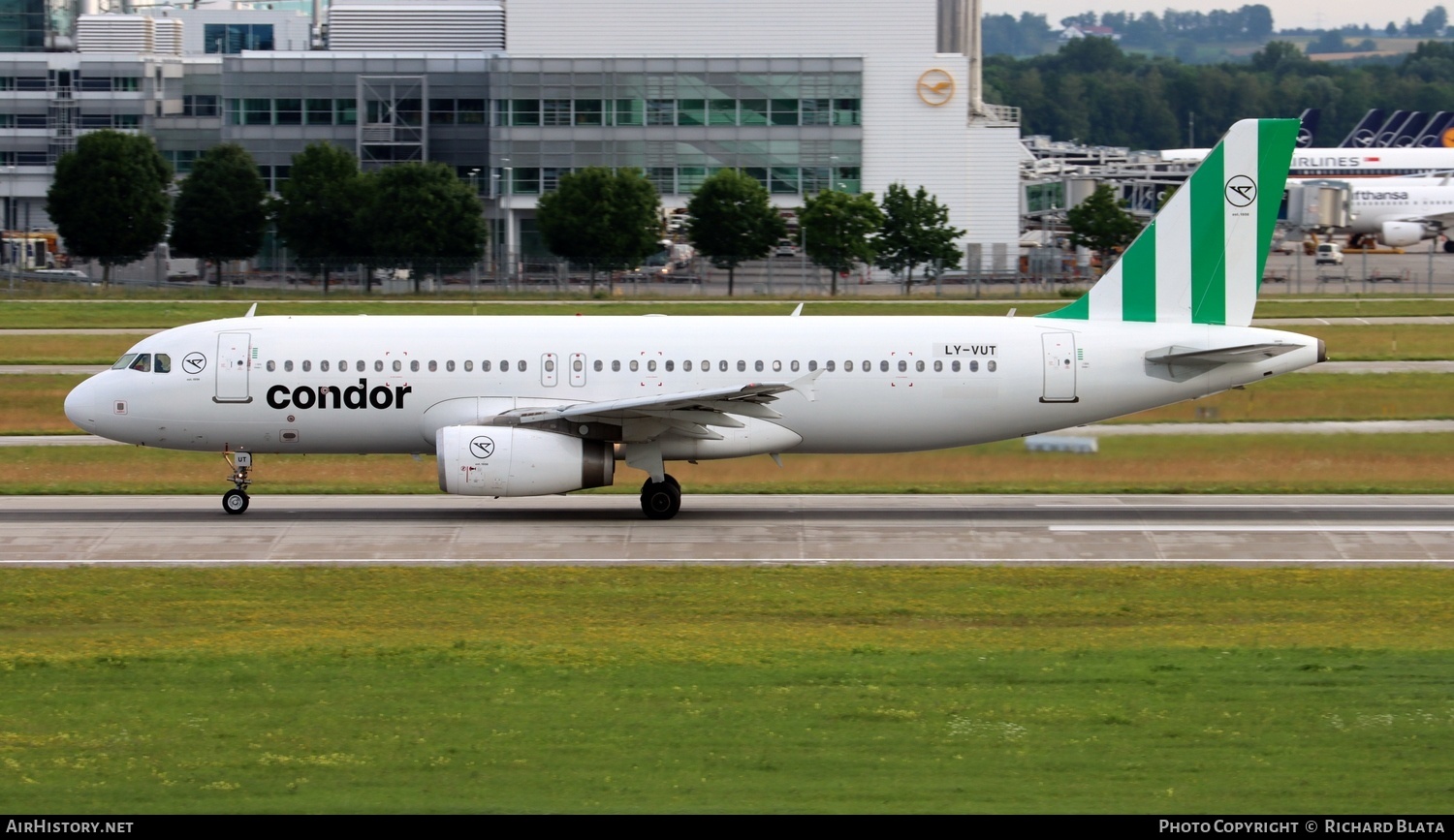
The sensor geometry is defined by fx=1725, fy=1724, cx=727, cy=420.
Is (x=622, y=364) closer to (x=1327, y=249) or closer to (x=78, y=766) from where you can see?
(x=78, y=766)

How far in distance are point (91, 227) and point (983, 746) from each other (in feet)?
283

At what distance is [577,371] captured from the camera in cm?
3139

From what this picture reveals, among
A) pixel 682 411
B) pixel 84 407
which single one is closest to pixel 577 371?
pixel 682 411

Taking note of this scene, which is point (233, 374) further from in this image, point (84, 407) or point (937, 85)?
point (937, 85)

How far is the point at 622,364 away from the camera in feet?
103

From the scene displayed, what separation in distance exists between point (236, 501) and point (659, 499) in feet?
25.5

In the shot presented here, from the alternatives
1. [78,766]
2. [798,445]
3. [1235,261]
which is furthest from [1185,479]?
[78,766]

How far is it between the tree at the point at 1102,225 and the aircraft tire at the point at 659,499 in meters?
70.1

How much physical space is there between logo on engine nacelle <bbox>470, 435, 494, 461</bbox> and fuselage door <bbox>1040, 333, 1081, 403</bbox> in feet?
33.3

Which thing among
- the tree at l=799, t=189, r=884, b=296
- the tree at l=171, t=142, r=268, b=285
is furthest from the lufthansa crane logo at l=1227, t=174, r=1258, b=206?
the tree at l=171, t=142, r=268, b=285

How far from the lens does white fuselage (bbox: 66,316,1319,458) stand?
102 ft

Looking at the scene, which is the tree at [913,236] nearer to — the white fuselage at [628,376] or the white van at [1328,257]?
the white van at [1328,257]

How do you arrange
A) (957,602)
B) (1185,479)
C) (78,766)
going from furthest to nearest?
(1185,479)
(957,602)
(78,766)

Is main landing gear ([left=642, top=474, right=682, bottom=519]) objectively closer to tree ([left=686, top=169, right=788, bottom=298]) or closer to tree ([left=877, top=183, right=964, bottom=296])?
tree ([left=686, top=169, right=788, bottom=298])
